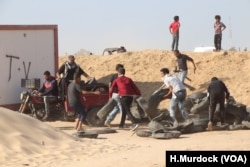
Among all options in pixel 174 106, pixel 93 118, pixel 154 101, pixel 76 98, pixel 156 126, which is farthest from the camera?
pixel 93 118

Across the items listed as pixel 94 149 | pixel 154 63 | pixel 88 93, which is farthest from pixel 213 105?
pixel 154 63

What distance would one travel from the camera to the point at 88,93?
67.4 ft

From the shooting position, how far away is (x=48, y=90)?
21000mm

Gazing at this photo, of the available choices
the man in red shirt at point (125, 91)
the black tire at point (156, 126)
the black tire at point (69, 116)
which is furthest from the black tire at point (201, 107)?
the black tire at point (69, 116)

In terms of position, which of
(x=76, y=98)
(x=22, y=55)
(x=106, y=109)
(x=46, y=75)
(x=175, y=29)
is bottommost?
(x=106, y=109)

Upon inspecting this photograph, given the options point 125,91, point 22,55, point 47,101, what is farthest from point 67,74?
point 125,91

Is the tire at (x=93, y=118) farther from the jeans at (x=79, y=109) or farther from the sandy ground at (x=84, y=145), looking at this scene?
the jeans at (x=79, y=109)

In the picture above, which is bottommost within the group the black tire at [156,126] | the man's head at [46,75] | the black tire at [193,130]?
the black tire at [193,130]

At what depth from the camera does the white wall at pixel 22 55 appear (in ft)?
71.7

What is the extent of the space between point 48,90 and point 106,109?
8.00 feet

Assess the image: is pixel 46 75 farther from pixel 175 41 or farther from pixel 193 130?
pixel 175 41

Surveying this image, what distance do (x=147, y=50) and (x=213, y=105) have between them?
1140 centimetres

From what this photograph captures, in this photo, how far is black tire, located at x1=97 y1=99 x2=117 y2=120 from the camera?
19.3 meters

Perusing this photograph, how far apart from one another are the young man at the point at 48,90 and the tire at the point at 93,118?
4.03 feet
